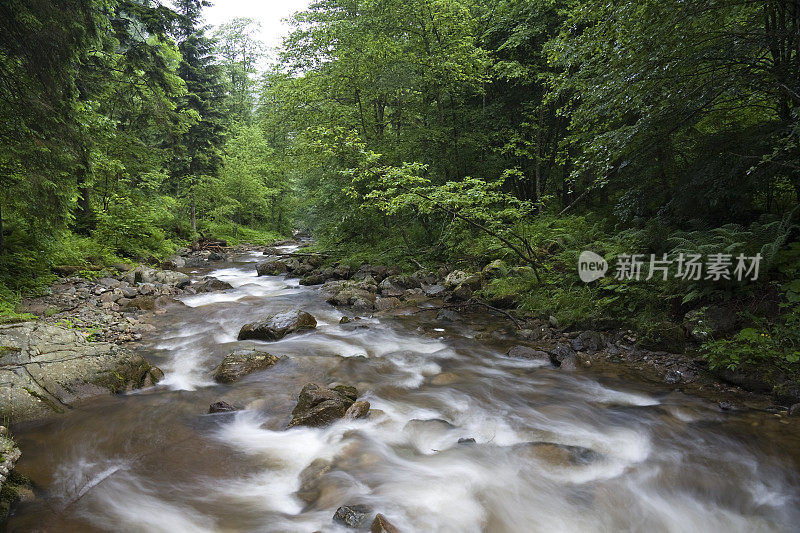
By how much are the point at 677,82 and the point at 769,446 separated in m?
4.87

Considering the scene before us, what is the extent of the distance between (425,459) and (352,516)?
123 centimetres

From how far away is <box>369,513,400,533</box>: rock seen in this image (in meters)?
2.91

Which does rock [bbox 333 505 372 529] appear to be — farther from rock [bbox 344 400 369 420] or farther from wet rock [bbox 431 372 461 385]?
wet rock [bbox 431 372 461 385]

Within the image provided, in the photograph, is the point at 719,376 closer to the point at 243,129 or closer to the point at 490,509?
the point at 490,509

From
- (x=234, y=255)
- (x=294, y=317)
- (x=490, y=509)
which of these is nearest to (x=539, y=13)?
(x=294, y=317)

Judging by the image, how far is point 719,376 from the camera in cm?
511

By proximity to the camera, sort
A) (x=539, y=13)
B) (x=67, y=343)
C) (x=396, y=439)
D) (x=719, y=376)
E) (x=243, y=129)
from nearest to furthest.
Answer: (x=396, y=439) → (x=719, y=376) → (x=67, y=343) → (x=539, y=13) → (x=243, y=129)

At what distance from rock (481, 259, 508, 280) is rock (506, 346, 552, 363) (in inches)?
131

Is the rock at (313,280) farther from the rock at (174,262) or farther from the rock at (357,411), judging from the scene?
the rock at (357,411)

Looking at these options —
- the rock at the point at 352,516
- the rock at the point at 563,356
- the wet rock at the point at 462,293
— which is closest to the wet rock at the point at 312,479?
the rock at the point at 352,516

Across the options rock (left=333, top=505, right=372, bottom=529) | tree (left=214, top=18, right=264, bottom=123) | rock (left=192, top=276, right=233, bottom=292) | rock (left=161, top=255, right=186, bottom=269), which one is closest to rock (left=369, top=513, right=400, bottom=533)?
rock (left=333, top=505, right=372, bottom=529)

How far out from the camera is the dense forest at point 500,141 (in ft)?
17.9

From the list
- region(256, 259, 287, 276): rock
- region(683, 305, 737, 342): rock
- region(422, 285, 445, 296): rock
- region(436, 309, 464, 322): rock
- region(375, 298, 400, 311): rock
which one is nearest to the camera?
region(683, 305, 737, 342): rock

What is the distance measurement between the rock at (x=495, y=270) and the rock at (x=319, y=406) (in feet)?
19.5
